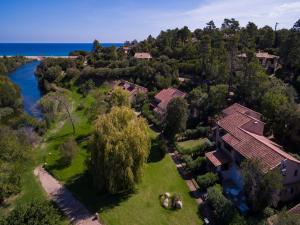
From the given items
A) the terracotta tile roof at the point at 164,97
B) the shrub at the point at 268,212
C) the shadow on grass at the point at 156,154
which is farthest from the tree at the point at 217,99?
the shrub at the point at 268,212

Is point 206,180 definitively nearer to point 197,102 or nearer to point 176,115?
point 176,115

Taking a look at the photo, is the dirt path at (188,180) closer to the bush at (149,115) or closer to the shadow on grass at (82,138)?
the bush at (149,115)

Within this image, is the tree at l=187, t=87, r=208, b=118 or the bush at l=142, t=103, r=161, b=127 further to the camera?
the bush at l=142, t=103, r=161, b=127

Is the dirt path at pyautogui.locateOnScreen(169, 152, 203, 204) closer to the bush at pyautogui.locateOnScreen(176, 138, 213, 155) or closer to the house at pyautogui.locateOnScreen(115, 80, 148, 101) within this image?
the bush at pyautogui.locateOnScreen(176, 138, 213, 155)

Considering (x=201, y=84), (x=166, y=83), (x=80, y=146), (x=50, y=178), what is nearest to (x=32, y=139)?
(x=80, y=146)

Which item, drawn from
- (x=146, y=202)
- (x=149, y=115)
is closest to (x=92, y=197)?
(x=146, y=202)

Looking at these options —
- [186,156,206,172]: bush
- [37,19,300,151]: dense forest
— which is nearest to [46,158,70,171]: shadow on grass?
[186,156,206,172]: bush

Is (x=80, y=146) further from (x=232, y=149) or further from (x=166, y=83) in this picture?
(x=166, y=83)

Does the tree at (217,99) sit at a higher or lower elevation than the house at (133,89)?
higher
